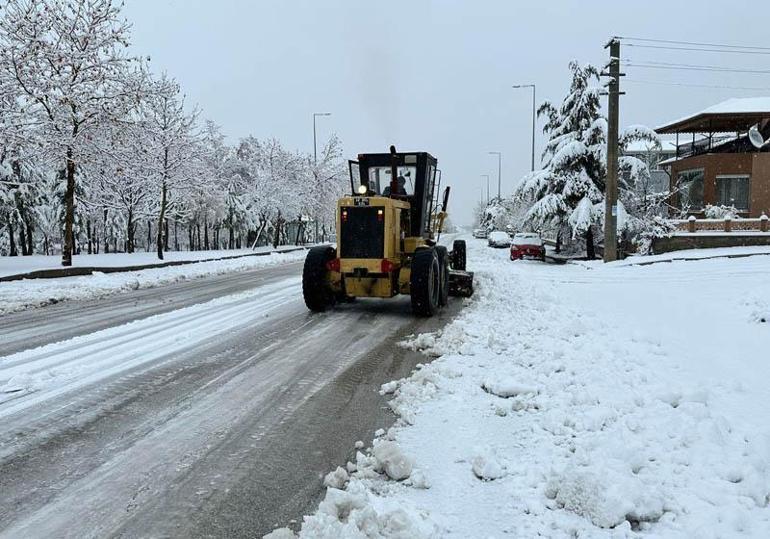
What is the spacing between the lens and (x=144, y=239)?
64.4 m

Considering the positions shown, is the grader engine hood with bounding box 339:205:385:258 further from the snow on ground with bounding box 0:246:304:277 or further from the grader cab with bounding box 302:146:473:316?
the snow on ground with bounding box 0:246:304:277

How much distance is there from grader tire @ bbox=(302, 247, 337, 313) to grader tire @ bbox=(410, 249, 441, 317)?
1.80m

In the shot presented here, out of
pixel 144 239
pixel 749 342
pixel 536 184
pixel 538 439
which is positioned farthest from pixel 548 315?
pixel 144 239

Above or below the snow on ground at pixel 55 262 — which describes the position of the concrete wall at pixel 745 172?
above

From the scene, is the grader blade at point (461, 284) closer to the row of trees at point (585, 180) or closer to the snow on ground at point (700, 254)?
the snow on ground at point (700, 254)

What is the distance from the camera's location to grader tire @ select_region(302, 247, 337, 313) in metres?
10.4

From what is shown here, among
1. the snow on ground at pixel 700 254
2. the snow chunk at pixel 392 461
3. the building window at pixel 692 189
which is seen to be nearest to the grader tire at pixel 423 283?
the snow chunk at pixel 392 461

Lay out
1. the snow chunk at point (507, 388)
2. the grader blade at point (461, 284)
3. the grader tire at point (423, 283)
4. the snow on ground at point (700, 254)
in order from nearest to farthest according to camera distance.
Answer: the snow chunk at point (507, 388) → the grader tire at point (423, 283) → the grader blade at point (461, 284) → the snow on ground at point (700, 254)

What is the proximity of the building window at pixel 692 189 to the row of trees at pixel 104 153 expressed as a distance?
29.9m

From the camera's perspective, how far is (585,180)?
85.6ft

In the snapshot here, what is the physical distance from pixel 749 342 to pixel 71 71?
22.4 metres

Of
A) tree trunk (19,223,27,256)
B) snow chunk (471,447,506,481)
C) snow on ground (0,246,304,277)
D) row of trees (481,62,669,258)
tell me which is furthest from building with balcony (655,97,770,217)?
tree trunk (19,223,27,256)

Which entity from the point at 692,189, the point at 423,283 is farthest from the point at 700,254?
the point at 692,189

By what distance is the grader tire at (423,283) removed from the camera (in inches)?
386
